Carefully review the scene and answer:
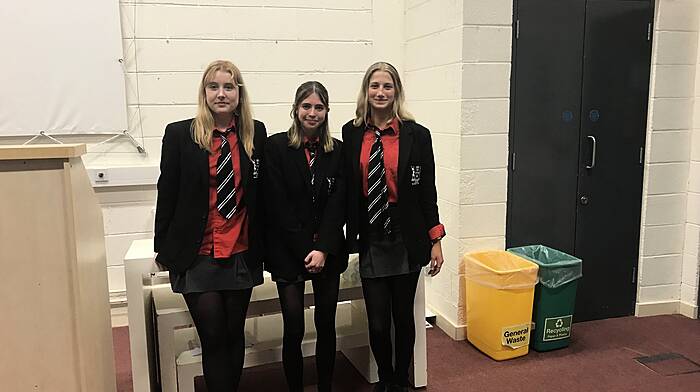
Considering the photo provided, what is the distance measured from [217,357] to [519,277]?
1.63 metres

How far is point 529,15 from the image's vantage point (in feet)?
10.8

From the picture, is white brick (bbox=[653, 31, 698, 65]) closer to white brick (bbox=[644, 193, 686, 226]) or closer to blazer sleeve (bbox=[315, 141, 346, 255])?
white brick (bbox=[644, 193, 686, 226])

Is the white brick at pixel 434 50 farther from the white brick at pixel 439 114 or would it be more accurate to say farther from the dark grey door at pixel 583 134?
the dark grey door at pixel 583 134

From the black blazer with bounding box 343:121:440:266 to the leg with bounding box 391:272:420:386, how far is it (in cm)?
12

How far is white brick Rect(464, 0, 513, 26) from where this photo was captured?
10.4ft

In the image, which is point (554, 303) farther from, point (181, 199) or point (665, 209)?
point (181, 199)

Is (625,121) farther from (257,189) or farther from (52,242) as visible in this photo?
(52,242)

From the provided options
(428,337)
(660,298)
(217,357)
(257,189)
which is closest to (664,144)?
(660,298)

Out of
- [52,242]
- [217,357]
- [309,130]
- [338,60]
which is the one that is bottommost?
[217,357]

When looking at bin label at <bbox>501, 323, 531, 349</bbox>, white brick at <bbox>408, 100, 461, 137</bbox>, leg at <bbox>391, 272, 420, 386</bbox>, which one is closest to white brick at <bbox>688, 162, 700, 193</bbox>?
bin label at <bbox>501, 323, 531, 349</bbox>

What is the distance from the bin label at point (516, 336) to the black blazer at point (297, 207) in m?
1.23

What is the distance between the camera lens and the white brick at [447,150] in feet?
10.9

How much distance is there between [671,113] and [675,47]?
0.40 m

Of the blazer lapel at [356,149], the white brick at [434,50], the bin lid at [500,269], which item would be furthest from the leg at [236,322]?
the white brick at [434,50]
